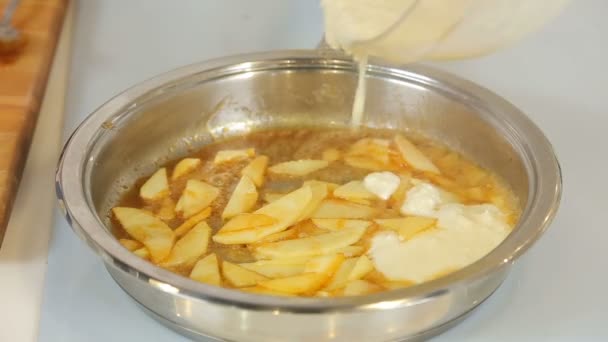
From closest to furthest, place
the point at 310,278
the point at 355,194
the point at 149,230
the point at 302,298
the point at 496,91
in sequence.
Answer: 1. the point at 302,298
2. the point at 310,278
3. the point at 149,230
4. the point at 355,194
5. the point at 496,91

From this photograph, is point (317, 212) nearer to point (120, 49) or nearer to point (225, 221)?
point (225, 221)

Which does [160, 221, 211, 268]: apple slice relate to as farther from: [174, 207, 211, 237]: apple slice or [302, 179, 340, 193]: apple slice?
[302, 179, 340, 193]: apple slice

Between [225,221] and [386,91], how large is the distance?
352 mm

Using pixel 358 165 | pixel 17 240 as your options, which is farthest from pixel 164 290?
pixel 358 165

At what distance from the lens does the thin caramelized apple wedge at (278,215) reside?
1058 mm

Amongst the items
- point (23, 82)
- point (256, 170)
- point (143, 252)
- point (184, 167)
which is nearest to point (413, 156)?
point (256, 170)

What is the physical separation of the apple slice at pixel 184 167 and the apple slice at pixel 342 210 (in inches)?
8.5

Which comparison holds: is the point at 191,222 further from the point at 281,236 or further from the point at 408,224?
the point at 408,224

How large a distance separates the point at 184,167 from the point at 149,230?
189 millimetres

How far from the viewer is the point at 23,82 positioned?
1328mm

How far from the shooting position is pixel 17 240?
3.55 feet

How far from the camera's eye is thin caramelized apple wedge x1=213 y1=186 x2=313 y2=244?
1.06 metres

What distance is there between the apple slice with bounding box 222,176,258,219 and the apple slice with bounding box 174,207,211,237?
0.08 ft

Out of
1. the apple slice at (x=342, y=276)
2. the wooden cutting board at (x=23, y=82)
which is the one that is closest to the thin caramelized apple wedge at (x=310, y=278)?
the apple slice at (x=342, y=276)
